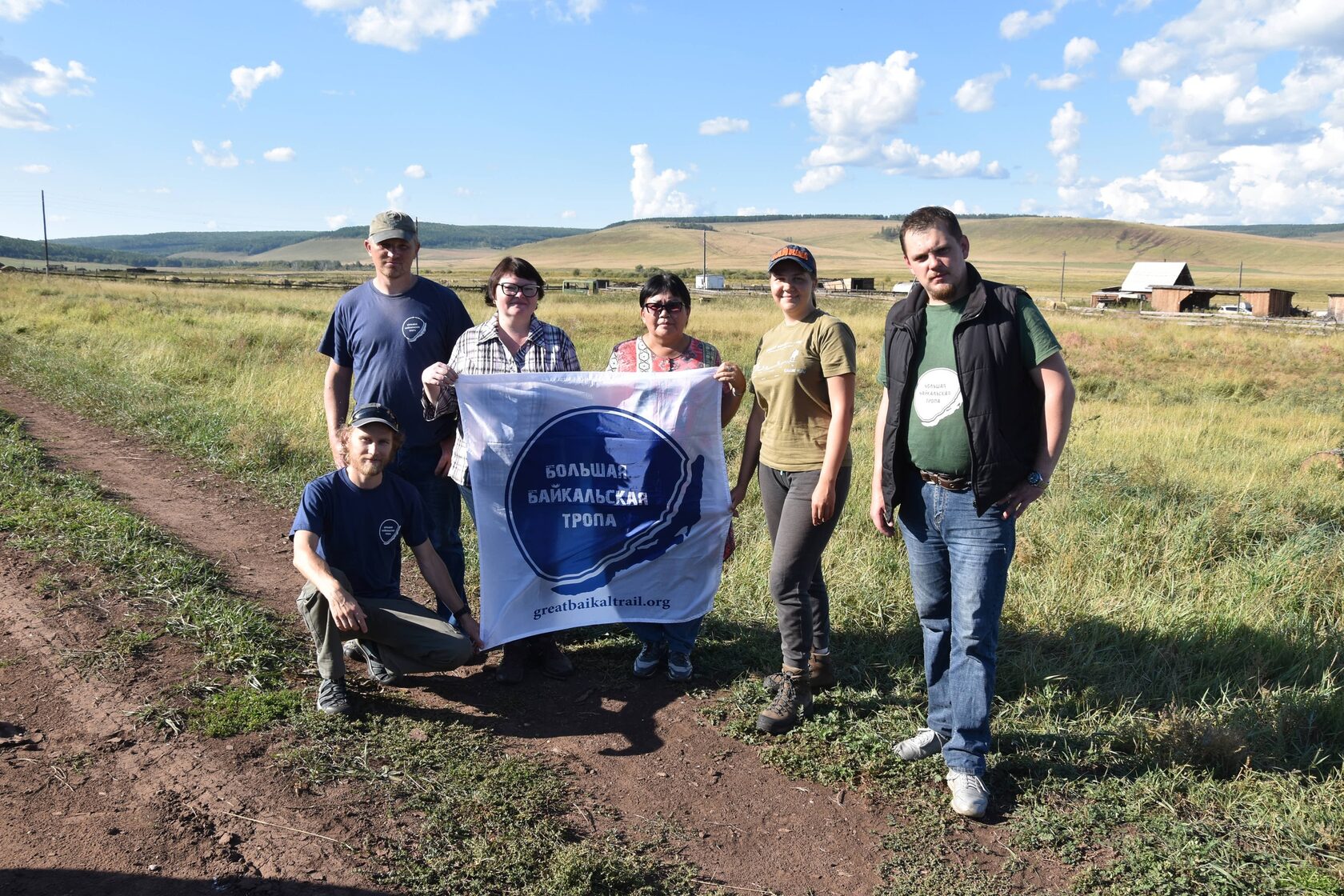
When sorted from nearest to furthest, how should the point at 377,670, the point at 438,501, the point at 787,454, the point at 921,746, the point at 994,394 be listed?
1. the point at 994,394
2. the point at 921,746
3. the point at 787,454
4. the point at 377,670
5. the point at 438,501

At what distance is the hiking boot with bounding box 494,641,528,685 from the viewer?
4508 millimetres

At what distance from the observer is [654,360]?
4.53m

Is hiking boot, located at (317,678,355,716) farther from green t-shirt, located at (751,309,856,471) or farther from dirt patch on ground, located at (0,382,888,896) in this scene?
green t-shirt, located at (751,309,856,471)

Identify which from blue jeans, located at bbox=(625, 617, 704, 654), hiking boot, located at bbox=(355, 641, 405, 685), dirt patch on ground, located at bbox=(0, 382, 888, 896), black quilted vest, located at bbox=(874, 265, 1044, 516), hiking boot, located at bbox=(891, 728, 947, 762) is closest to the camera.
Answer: dirt patch on ground, located at bbox=(0, 382, 888, 896)

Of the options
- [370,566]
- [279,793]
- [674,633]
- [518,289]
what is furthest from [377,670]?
[518,289]

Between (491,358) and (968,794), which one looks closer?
(968,794)

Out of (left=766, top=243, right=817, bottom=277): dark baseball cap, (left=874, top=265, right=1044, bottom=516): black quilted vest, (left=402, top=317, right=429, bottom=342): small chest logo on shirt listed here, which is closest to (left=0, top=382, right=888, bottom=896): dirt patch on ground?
(left=874, top=265, right=1044, bottom=516): black quilted vest

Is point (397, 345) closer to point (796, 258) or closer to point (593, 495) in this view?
point (593, 495)

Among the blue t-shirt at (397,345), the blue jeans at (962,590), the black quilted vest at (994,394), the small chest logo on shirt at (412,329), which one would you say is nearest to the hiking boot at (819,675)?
the blue jeans at (962,590)

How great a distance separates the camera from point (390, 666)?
4266 millimetres

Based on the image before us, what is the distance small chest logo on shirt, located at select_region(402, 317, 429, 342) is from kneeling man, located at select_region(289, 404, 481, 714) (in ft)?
1.53

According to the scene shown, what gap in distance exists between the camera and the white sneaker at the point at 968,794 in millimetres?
3432

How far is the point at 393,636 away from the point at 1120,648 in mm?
3782

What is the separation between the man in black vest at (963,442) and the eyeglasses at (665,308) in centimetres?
105
